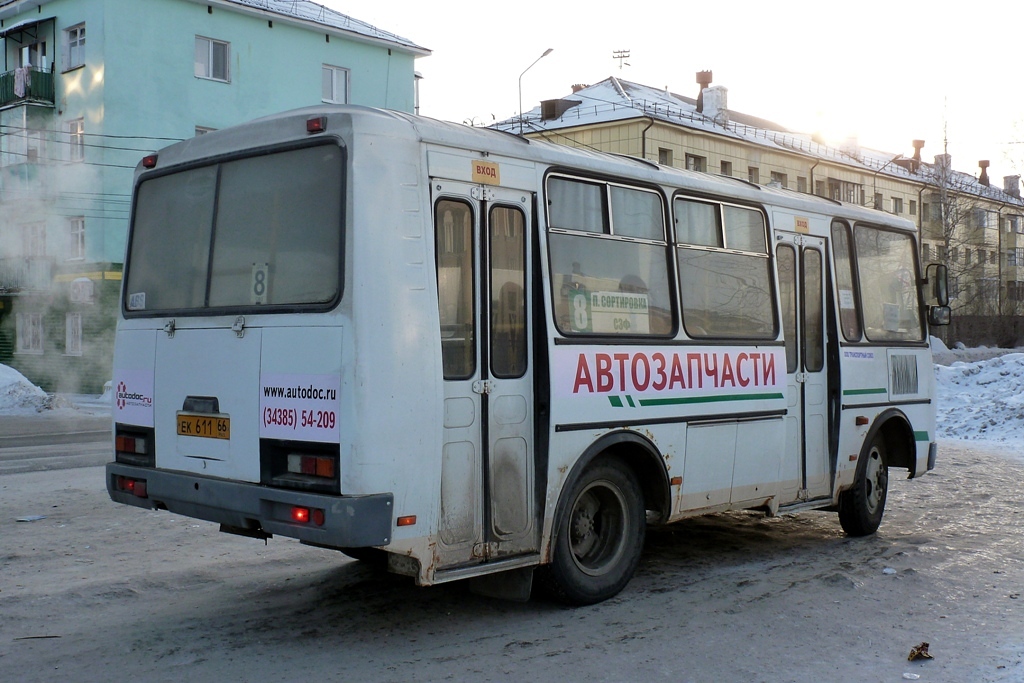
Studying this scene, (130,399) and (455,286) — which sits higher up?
(455,286)

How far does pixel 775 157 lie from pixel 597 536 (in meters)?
47.3

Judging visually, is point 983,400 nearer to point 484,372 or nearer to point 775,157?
point 484,372

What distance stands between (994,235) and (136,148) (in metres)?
58.3

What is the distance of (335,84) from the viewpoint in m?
38.2

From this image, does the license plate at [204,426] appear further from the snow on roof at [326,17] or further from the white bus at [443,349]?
the snow on roof at [326,17]

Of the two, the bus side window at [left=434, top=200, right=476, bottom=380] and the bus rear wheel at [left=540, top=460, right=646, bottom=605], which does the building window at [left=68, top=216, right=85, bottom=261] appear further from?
the bus side window at [left=434, top=200, right=476, bottom=380]

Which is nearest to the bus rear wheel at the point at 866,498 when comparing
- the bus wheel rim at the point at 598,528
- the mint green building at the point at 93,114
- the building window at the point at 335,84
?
the bus wheel rim at the point at 598,528

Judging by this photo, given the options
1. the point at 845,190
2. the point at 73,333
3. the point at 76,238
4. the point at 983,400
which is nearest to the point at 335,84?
the point at 76,238

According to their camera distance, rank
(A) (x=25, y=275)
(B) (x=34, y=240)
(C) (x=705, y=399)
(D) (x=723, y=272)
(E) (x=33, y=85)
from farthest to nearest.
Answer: (B) (x=34, y=240) → (A) (x=25, y=275) → (E) (x=33, y=85) → (D) (x=723, y=272) → (C) (x=705, y=399)

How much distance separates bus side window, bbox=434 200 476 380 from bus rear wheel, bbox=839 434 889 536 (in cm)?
481

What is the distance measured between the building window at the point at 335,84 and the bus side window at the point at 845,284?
3015 centimetres

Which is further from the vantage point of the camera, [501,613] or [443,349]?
[501,613]

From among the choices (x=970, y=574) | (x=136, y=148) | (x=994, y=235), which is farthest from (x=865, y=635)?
(x=994, y=235)

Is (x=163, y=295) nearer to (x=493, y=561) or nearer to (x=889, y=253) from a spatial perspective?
(x=493, y=561)
